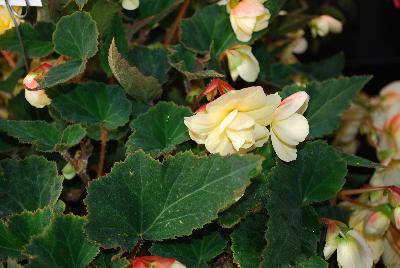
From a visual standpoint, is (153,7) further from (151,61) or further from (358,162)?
(358,162)

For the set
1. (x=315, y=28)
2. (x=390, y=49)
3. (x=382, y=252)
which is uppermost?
(x=315, y=28)

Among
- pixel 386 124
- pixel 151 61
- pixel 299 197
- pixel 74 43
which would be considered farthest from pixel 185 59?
pixel 386 124

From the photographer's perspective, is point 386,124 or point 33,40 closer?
point 33,40

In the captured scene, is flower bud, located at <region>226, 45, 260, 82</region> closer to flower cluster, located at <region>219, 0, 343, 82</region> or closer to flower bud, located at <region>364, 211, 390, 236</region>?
flower cluster, located at <region>219, 0, 343, 82</region>

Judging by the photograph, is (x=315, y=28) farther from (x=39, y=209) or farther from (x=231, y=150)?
(x=39, y=209)

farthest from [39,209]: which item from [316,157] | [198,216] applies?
[316,157]

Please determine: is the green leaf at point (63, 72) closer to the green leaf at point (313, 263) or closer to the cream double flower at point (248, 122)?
the cream double flower at point (248, 122)

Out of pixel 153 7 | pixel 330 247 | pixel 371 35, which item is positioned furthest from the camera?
pixel 371 35
